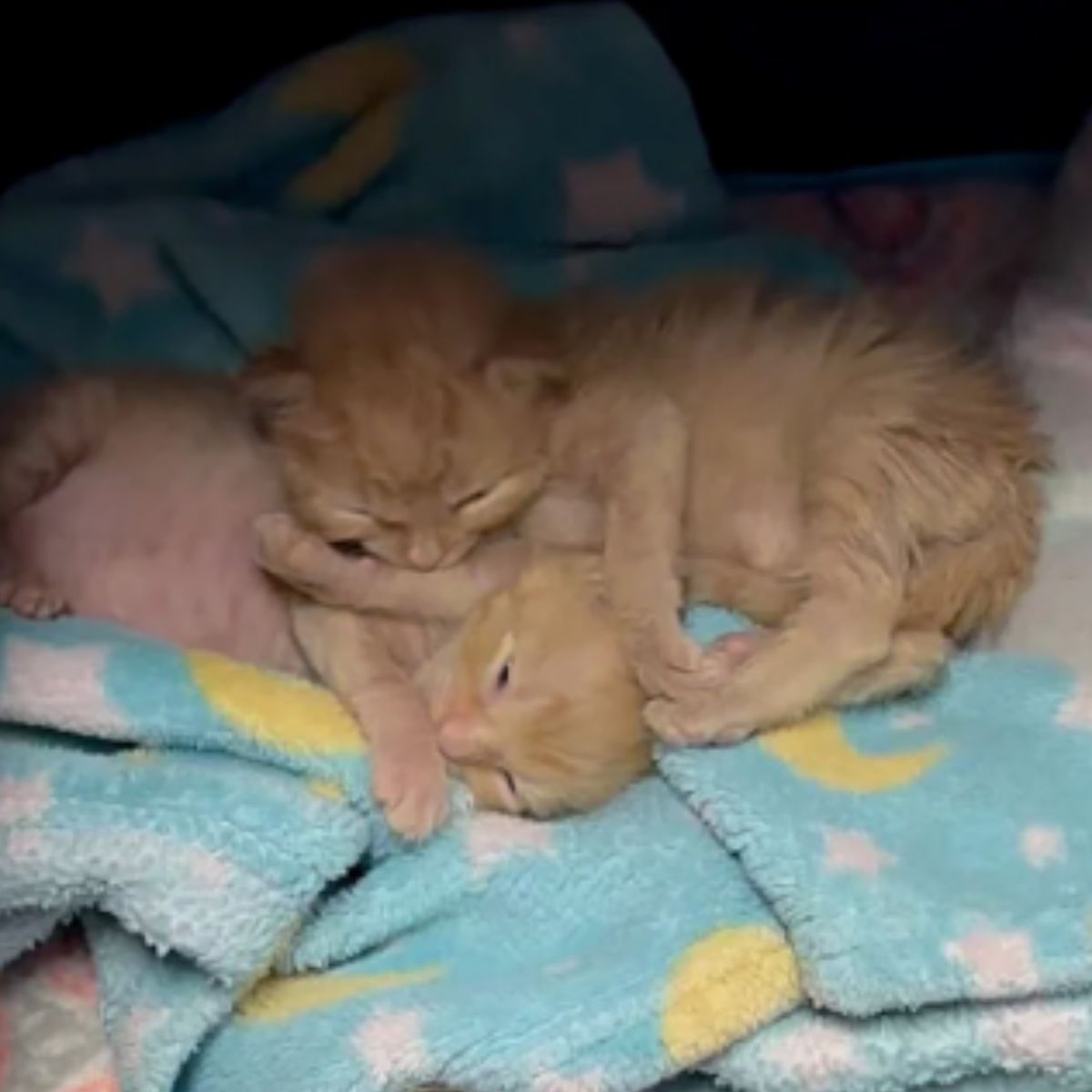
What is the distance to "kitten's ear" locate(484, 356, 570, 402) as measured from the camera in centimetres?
135

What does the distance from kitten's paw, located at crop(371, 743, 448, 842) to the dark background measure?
56 centimetres

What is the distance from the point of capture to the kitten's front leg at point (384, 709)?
4.11ft

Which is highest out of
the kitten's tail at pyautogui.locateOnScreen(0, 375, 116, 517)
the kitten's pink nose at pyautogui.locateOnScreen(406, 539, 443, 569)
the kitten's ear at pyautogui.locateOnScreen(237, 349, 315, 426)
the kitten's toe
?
the kitten's ear at pyautogui.locateOnScreen(237, 349, 315, 426)

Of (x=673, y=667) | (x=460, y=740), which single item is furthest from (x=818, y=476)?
(x=460, y=740)

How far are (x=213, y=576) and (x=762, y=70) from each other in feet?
1.84

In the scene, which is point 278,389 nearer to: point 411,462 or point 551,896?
point 411,462

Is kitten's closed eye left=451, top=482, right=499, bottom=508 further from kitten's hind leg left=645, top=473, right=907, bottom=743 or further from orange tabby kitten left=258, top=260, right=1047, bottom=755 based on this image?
kitten's hind leg left=645, top=473, right=907, bottom=743

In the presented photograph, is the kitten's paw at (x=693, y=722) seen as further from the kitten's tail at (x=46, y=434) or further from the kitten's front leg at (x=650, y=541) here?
the kitten's tail at (x=46, y=434)

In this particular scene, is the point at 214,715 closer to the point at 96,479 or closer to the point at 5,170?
the point at 96,479

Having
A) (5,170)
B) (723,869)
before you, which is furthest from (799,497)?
(5,170)

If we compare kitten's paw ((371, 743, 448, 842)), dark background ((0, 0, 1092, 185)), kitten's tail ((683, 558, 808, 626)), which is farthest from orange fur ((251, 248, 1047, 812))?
dark background ((0, 0, 1092, 185))

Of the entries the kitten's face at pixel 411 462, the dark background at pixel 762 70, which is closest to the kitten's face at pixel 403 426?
the kitten's face at pixel 411 462

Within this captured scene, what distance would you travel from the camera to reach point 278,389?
1.34 meters

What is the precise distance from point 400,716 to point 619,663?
12 cm
